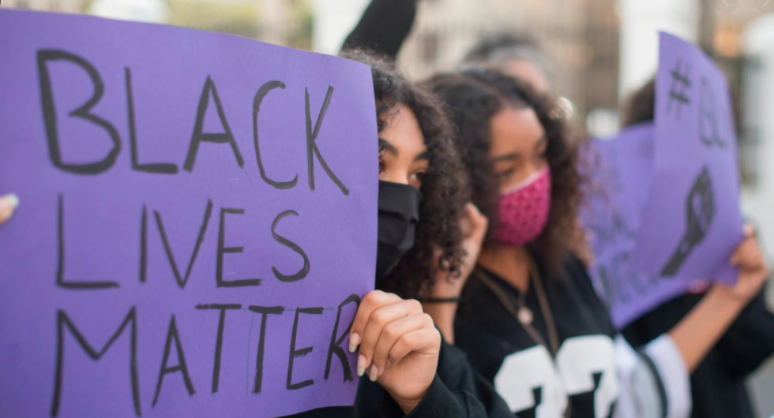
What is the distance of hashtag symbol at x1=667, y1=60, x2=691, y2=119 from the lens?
187 centimetres

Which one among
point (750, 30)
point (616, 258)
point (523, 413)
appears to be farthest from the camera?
point (750, 30)

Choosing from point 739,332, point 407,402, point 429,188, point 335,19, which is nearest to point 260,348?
point 407,402

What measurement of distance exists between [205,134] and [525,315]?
3.70 feet

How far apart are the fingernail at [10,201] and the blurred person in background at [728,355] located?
7.13ft

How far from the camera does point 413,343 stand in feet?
3.81

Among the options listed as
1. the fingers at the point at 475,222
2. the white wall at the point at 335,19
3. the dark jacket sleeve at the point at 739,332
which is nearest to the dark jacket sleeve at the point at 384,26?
the fingers at the point at 475,222

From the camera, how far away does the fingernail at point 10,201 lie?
836 mm

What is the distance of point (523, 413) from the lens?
1.69 metres

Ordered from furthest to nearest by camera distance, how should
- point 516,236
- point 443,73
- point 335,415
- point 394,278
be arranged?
point 443,73
point 516,236
point 394,278
point 335,415

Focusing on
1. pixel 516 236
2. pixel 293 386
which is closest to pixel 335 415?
pixel 293 386

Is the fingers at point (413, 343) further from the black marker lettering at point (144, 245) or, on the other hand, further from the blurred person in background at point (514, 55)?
the blurred person in background at point (514, 55)

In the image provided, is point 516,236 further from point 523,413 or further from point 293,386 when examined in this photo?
point 293,386

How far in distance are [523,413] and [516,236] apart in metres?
0.47

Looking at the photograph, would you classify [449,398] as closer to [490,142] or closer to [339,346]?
[339,346]
